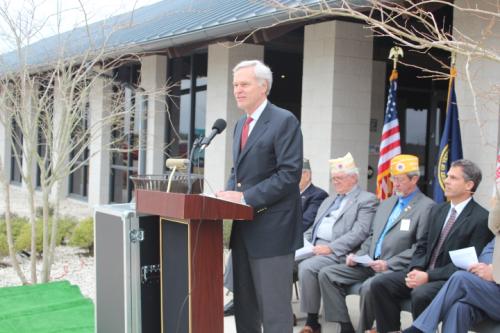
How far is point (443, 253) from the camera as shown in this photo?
4.25 meters

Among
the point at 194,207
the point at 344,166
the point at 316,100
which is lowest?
the point at 194,207

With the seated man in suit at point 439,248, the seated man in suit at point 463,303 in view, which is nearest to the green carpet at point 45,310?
the seated man in suit at point 439,248

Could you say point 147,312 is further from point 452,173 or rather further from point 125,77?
point 125,77

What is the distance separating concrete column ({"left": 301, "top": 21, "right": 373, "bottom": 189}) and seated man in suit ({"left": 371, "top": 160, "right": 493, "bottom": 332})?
329 cm

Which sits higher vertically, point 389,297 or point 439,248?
point 439,248

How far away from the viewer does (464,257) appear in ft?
13.1

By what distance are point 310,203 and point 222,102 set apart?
4137mm

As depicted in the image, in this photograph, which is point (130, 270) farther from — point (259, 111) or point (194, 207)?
point (259, 111)

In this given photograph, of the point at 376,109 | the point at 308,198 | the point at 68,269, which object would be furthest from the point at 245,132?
the point at 376,109

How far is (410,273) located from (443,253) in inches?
10.6

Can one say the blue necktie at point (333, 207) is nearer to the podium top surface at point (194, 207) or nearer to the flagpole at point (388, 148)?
the flagpole at point (388, 148)

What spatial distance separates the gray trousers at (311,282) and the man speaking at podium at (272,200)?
5.23 ft

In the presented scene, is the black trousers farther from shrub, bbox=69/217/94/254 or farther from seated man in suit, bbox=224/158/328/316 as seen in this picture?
shrub, bbox=69/217/94/254

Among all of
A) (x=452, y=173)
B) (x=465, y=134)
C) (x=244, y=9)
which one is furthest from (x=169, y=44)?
(x=452, y=173)
